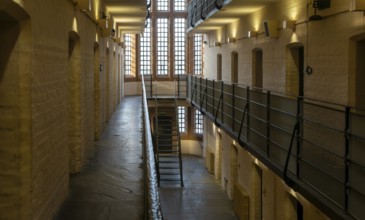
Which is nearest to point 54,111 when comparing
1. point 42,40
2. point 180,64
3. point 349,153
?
point 42,40

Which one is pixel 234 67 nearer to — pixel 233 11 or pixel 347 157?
pixel 233 11

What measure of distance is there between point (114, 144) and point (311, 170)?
3.76 m

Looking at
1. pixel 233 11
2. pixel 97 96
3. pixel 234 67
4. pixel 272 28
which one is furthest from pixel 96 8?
pixel 234 67

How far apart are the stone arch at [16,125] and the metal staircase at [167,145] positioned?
322 inches

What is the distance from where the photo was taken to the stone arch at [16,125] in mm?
3598

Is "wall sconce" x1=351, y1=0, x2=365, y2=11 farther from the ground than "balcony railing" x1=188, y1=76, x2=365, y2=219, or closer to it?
farther from the ground

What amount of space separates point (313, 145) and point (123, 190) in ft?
6.70

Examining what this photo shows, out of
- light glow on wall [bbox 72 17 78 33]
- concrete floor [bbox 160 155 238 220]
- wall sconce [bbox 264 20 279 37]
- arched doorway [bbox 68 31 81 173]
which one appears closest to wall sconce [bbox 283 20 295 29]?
wall sconce [bbox 264 20 279 37]

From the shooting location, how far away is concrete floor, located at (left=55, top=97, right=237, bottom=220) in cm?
483

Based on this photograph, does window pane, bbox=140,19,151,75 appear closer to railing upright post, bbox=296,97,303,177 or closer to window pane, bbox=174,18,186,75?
window pane, bbox=174,18,186,75

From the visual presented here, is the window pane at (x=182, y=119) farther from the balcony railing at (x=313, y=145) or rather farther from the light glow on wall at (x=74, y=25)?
the light glow on wall at (x=74, y=25)

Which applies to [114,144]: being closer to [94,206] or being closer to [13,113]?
[94,206]

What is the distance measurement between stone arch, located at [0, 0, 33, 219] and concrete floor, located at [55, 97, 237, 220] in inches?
38.2

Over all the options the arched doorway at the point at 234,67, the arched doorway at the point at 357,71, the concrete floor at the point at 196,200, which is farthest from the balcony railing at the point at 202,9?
the concrete floor at the point at 196,200
